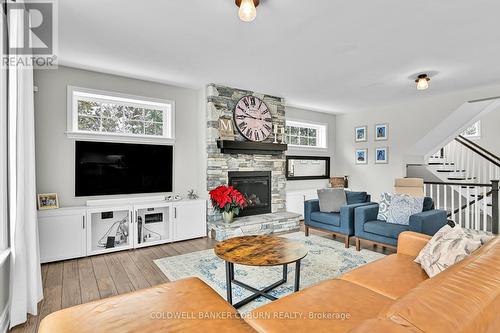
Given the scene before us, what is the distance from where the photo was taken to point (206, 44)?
3.01 metres

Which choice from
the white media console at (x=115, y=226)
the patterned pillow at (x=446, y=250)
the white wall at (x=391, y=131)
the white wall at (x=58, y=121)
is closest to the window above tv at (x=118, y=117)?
the white wall at (x=58, y=121)

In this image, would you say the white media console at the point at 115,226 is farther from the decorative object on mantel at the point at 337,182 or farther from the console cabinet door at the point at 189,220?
the decorative object on mantel at the point at 337,182

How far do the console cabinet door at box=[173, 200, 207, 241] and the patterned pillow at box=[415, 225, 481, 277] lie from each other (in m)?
3.16

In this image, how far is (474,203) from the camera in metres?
4.87

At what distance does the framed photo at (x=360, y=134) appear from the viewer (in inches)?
251

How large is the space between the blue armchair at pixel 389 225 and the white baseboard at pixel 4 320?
3.67 metres

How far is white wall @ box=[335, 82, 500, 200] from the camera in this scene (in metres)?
5.04

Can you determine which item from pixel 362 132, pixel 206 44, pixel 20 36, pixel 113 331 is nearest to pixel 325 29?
pixel 206 44

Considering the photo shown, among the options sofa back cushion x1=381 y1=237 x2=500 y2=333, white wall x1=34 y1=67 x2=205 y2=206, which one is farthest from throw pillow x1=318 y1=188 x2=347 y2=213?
white wall x1=34 y1=67 x2=205 y2=206

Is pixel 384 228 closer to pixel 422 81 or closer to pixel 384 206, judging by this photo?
pixel 384 206

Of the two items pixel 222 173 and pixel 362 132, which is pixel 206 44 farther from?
pixel 362 132

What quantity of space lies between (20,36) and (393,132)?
244 inches

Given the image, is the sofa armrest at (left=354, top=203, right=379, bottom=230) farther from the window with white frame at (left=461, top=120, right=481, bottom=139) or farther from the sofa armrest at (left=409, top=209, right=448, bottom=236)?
the window with white frame at (left=461, top=120, right=481, bottom=139)
